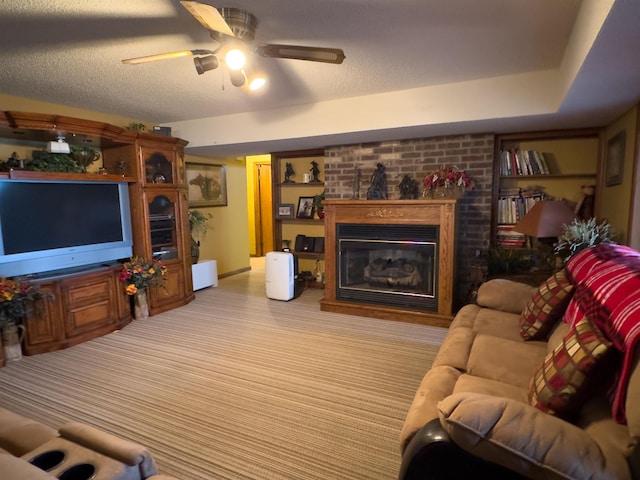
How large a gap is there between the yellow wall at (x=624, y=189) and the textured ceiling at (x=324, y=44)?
256mm

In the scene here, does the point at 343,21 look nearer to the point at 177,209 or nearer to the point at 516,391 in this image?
the point at 516,391

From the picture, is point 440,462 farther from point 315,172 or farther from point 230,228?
point 230,228

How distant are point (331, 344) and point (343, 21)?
8.22 ft

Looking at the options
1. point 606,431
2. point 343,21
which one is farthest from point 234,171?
point 606,431

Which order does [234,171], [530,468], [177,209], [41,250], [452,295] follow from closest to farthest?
[530,468]
[41,250]
[452,295]
[177,209]
[234,171]

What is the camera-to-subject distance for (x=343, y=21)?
6.68 ft

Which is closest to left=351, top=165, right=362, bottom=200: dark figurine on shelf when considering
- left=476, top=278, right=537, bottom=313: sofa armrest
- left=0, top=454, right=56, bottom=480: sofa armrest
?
left=476, top=278, right=537, bottom=313: sofa armrest

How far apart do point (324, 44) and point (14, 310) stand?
124 inches

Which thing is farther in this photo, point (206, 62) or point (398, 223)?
point (398, 223)

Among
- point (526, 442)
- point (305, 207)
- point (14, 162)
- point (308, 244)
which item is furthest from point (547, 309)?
point (14, 162)

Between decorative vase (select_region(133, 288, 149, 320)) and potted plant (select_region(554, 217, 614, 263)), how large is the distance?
409 cm

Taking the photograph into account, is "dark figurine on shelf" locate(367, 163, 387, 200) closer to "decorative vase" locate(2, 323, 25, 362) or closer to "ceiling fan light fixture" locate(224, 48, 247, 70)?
"ceiling fan light fixture" locate(224, 48, 247, 70)

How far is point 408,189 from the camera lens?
405 centimetres

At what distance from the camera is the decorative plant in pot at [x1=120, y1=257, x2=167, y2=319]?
374 centimetres
